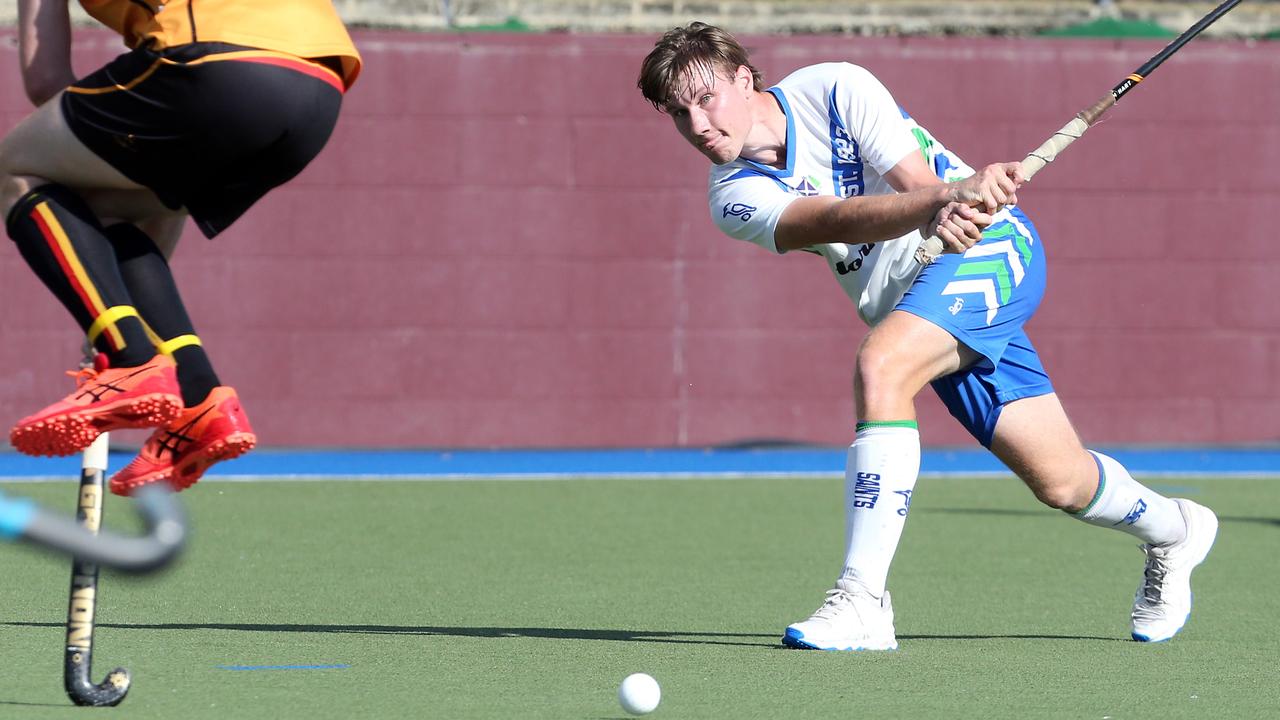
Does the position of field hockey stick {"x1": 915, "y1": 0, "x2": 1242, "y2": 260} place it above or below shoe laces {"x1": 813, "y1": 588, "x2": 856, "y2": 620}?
above

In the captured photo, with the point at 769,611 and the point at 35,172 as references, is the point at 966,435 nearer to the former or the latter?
the point at 769,611

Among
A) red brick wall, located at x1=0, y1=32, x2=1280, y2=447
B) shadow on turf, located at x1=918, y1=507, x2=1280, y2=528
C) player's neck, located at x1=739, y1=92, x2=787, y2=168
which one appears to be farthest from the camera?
red brick wall, located at x1=0, y1=32, x2=1280, y2=447

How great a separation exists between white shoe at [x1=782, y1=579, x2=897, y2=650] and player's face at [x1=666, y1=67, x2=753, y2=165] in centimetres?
111

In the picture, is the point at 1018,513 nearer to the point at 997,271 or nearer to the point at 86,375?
the point at 997,271

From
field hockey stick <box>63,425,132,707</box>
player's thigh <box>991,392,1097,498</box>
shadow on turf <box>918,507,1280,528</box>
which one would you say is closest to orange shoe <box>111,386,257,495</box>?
field hockey stick <box>63,425,132,707</box>

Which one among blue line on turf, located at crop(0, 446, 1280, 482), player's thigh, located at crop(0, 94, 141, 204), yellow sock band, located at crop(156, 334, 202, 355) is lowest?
blue line on turf, located at crop(0, 446, 1280, 482)

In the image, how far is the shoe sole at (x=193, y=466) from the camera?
3.17m

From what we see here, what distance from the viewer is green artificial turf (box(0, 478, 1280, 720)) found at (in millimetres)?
3832

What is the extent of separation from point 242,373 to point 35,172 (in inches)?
292

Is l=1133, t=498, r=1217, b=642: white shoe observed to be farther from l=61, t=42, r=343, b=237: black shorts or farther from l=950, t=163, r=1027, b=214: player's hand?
l=61, t=42, r=343, b=237: black shorts

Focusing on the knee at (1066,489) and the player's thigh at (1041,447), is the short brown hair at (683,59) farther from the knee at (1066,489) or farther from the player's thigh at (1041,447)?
the knee at (1066,489)

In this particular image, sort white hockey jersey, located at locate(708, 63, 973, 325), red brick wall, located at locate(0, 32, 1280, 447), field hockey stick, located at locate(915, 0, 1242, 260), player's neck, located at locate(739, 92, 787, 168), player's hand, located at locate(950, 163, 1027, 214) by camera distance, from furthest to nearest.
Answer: red brick wall, located at locate(0, 32, 1280, 447) < player's neck, located at locate(739, 92, 787, 168) < white hockey jersey, located at locate(708, 63, 973, 325) < field hockey stick, located at locate(915, 0, 1242, 260) < player's hand, located at locate(950, 163, 1027, 214)

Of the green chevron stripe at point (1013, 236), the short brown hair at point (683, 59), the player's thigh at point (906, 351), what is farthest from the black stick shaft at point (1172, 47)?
the short brown hair at point (683, 59)

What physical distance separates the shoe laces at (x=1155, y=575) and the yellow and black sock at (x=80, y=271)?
2.75m
